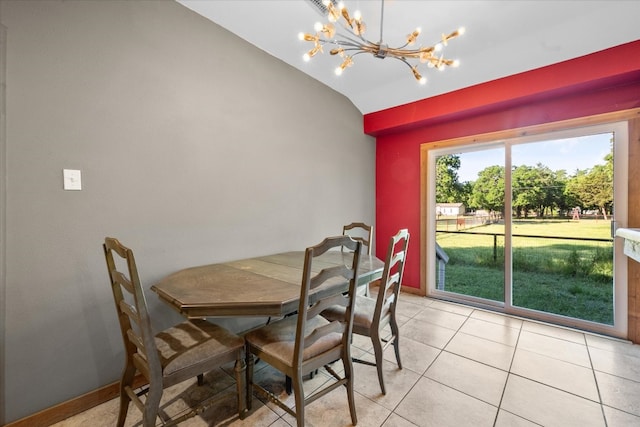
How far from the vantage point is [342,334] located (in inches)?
61.1

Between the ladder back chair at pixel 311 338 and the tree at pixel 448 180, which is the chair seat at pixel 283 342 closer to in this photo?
the ladder back chair at pixel 311 338

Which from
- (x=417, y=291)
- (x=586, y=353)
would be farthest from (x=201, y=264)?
(x=586, y=353)

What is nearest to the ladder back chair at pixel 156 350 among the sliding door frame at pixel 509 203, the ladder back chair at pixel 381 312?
the ladder back chair at pixel 381 312

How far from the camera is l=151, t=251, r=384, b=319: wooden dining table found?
1268 millimetres

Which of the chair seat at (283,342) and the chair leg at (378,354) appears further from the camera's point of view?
the chair leg at (378,354)

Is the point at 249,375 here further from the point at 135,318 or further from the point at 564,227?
the point at 564,227

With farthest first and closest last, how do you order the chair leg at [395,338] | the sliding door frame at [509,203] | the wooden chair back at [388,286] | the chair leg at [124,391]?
1. the sliding door frame at [509,203]
2. the chair leg at [395,338]
3. the wooden chair back at [388,286]
4. the chair leg at [124,391]

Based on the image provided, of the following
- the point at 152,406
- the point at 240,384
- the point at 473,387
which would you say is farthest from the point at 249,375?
the point at 473,387

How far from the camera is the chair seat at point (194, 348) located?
1.28 meters

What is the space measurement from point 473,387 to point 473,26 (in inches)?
112

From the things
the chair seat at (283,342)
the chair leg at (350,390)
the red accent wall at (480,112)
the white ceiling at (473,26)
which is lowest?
the chair leg at (350,390)

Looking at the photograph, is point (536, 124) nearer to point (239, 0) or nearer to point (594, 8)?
point (594, 8)

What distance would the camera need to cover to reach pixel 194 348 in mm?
1381

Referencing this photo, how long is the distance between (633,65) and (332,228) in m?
3.01
